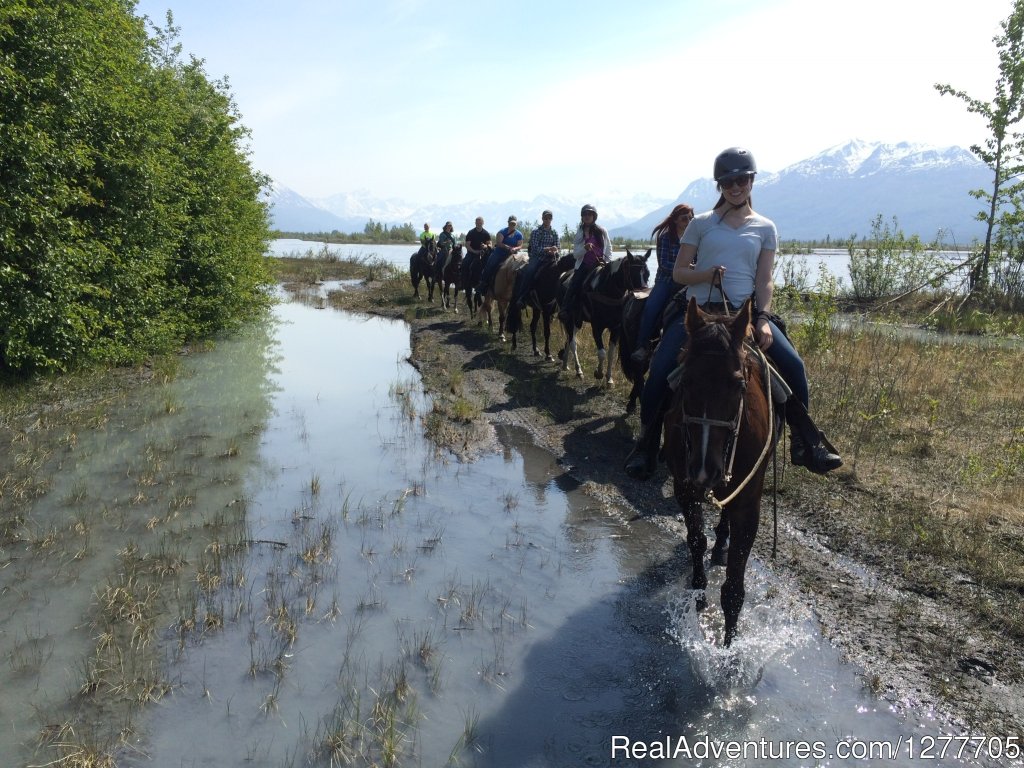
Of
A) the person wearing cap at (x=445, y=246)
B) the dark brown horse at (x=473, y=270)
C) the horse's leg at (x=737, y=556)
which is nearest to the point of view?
the horse's leg at (x=737, y=556)

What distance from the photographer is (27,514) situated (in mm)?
5871

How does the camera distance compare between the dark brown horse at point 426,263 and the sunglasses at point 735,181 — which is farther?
the dark brown horse at point 426,263

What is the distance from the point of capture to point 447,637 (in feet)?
14.4

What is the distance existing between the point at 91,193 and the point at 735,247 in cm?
1015

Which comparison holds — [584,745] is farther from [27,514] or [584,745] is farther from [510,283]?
[510,283]


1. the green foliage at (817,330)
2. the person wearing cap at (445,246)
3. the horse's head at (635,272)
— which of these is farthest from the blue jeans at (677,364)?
the person wearing cap at (445,246)

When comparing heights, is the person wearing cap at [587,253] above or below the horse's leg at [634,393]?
above

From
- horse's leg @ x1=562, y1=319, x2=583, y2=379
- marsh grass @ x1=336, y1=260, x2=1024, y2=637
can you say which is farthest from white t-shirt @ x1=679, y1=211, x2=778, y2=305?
horse's leg @ x1=562, y1=319, x2=583, y2=379

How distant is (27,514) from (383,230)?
7244 centimetres

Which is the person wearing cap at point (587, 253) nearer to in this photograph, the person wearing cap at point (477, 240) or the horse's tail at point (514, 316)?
the horse's tail at point (514, 316)

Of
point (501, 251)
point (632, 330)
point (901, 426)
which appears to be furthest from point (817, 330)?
point (501, 251)

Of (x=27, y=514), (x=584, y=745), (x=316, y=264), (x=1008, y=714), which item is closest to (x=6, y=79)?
(x=27, y=514)

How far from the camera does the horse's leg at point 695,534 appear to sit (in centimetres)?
458

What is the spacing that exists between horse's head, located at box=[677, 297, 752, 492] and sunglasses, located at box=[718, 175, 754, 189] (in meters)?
0.99
